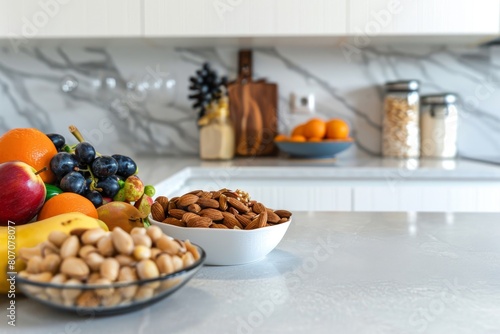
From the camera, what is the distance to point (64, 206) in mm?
708

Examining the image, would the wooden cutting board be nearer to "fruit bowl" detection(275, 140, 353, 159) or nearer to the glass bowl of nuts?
"fruit bowl" detection(275, 140, 353, 159)

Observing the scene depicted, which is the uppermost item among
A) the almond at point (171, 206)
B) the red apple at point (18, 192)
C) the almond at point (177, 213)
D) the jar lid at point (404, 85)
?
the jar lid at point (404, 85)

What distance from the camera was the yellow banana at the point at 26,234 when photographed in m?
0.59

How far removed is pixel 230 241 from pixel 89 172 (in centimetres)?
24

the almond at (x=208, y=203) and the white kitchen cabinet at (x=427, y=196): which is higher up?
the almond at (x=208, y=203)

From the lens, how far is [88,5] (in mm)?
2289

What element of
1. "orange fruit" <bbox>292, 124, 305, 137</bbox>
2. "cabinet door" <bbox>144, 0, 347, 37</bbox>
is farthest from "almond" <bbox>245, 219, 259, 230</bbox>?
"orange fruit" <bbox>292, 124, 305, 137</bbox>

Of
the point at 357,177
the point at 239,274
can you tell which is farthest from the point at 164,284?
the point at 357,177

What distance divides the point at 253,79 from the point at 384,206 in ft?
3.06

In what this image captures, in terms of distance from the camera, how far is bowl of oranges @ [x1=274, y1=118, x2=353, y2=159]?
2.38 meters

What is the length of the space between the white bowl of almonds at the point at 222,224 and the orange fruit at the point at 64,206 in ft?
0.31

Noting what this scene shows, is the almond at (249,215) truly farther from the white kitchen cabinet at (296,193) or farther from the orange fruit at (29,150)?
the white kitchen cabinet at (296,193)

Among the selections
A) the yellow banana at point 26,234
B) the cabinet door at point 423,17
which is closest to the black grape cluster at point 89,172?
the yellow banana at point 26,234

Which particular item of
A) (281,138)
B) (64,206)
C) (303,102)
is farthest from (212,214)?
Result: (303,102)
